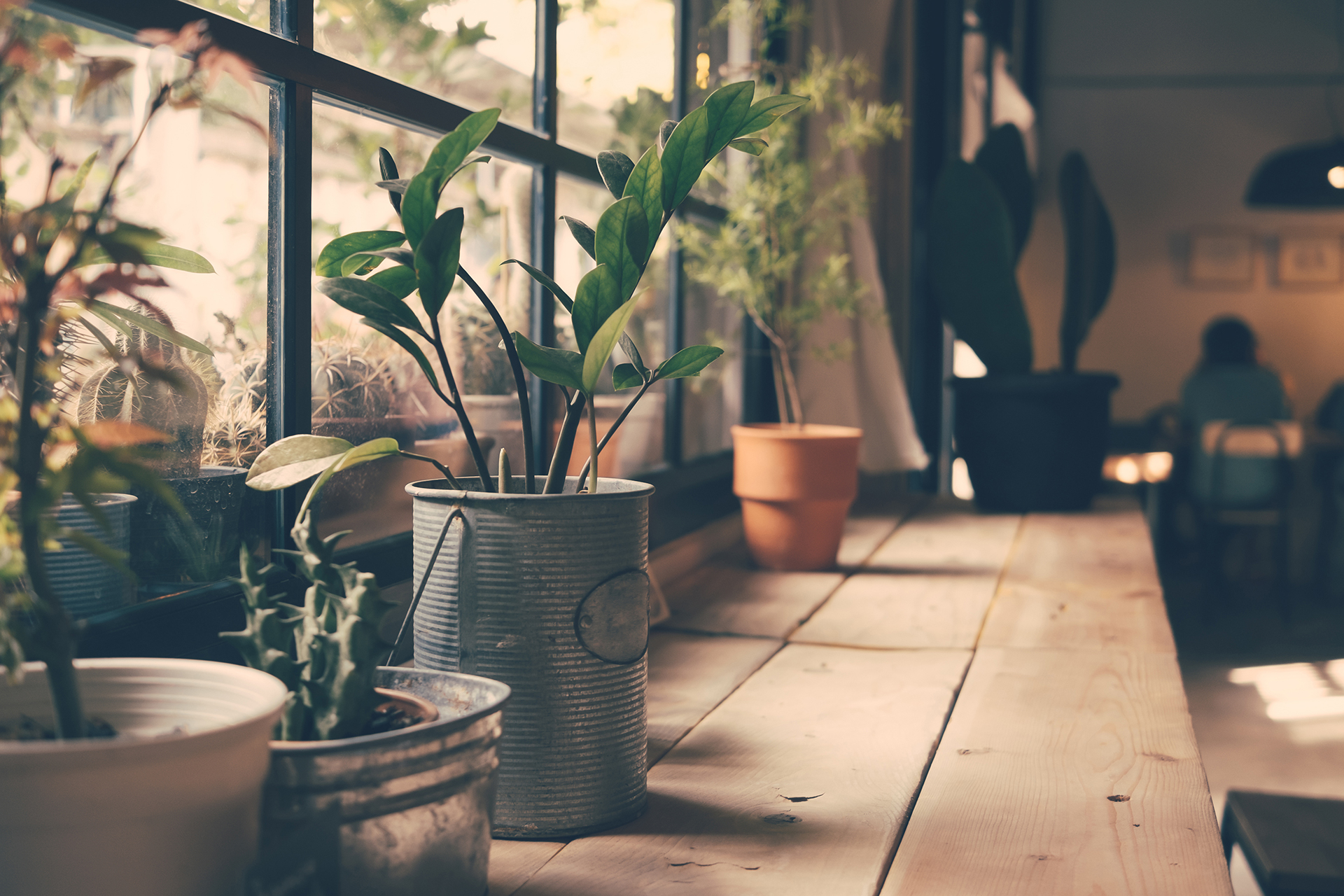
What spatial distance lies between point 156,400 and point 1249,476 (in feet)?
16.2

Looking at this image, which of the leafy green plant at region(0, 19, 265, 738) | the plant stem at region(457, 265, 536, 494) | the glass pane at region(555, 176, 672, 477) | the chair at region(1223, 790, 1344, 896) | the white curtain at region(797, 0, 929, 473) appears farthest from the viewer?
the white curtain at region(797, 0, 929, 473)

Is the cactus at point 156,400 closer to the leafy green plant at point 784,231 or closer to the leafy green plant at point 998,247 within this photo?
the leafy green plant at point 784,231

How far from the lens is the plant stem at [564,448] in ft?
2.90

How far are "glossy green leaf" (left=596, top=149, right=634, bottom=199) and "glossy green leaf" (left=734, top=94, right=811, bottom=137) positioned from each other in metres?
0.11

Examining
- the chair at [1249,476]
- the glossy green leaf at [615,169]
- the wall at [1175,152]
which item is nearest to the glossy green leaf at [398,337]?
the glossy green leaf at [615,169]

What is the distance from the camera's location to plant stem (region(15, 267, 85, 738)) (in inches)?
20.0

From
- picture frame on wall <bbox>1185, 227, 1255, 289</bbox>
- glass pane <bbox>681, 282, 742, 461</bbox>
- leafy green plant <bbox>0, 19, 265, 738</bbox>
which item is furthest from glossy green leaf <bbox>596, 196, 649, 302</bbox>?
picture frame on wall <bbox>1185, 227, 1255, 289</bbox>

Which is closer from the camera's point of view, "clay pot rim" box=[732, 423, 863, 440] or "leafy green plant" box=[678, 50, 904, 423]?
"clay pot rim" box=[732, 423, 863, 440]

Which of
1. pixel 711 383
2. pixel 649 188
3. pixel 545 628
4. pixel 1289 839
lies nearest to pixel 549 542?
pixel 545 628

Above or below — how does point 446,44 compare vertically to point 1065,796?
above

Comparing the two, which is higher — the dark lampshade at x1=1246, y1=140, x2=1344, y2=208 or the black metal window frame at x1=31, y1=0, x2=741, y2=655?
the dark lampshade at x1=1246, y1=140, x2=1344, y2=208

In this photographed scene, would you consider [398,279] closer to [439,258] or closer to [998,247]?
[439,258]

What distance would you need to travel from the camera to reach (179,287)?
88 centimetres

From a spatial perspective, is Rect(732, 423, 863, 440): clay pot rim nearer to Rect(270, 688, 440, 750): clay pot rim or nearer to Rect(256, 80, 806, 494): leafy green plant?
Rect(256, 80, 806, 494): leafy green plant
